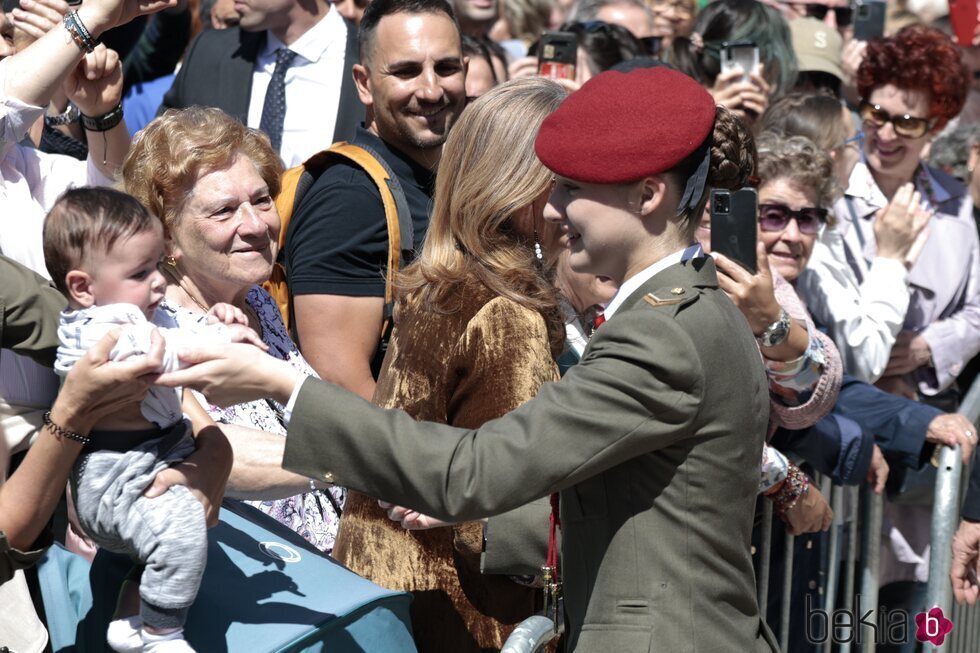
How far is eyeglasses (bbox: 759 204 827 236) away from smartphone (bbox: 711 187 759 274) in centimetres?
77

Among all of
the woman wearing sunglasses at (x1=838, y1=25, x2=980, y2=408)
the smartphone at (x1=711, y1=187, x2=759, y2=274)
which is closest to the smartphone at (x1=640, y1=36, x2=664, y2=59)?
the woman wearing sunglasses at (x1=838, y1=25, x2=980, y2=408)

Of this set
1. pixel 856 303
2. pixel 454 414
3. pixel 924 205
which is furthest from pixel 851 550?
pixel 454 414

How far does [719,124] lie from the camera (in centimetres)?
316

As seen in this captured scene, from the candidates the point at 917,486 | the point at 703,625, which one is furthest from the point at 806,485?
the point at 703,625

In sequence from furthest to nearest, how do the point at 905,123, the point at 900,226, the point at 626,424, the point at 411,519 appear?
the point at 905,123
the point at 900,226
the point at 411,519
the point at 626,424

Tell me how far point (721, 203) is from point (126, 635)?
1644 mm

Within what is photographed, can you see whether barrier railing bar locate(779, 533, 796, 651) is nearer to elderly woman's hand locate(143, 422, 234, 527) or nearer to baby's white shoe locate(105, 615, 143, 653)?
elderly woman's hand locate(143, 422, 234, 527)

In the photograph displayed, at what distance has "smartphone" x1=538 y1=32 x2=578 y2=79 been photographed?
591 cm

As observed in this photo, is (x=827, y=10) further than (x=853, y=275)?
Yes

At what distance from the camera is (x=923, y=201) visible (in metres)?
5.98

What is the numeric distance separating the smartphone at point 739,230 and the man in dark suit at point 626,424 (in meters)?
1.18

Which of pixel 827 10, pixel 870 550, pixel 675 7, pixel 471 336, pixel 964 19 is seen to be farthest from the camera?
pixel 675 7

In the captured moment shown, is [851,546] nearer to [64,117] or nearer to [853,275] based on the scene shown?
[853,275]

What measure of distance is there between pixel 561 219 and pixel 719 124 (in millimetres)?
641
